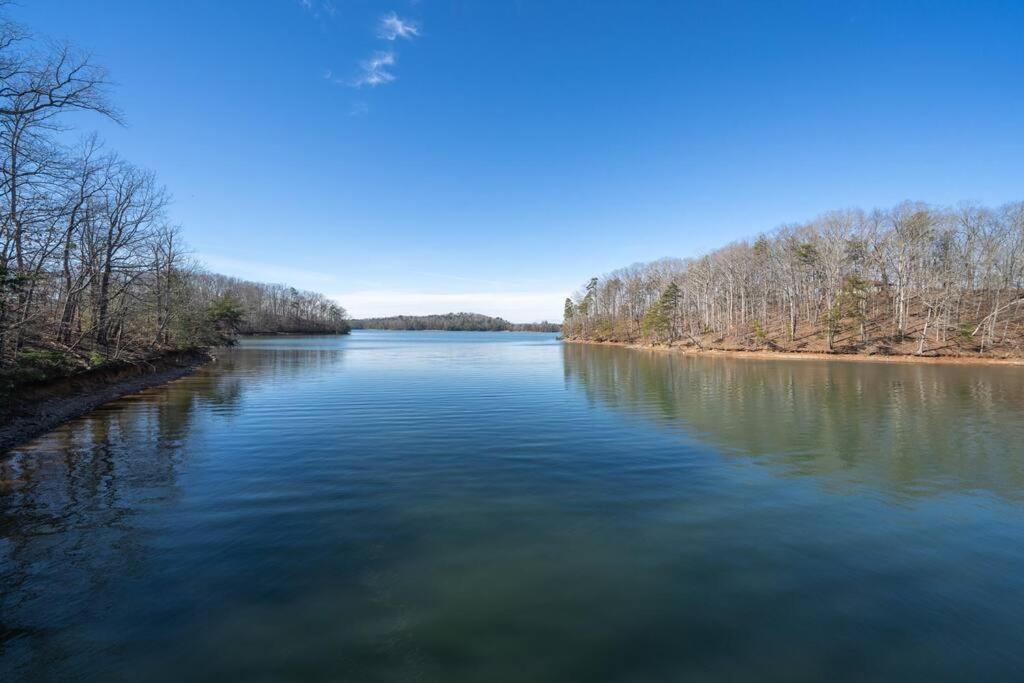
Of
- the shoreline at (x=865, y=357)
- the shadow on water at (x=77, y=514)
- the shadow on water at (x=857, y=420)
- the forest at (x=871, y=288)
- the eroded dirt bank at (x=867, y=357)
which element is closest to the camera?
the shadow on water at (x=77, y=514)

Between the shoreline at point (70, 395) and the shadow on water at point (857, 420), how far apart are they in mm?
20102

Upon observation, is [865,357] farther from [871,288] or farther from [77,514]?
[77,514]

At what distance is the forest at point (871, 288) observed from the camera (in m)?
49.2

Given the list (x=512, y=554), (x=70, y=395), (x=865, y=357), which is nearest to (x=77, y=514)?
(x=512, y=554)

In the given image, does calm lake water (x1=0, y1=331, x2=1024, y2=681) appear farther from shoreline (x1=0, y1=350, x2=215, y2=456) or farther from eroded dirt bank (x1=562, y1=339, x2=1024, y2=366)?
eroded dirt bank (x1=562, y1=339, x2=1024, y2=366)

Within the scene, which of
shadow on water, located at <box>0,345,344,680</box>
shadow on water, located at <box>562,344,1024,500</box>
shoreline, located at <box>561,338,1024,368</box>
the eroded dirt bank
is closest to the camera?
shadow on water, located at <box>0,345,344,680</box>

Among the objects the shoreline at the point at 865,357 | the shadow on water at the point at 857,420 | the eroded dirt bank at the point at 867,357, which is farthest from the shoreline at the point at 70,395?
the eroded dirt bank at the point at 867,357

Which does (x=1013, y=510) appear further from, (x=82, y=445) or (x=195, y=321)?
(x=195, y=321)

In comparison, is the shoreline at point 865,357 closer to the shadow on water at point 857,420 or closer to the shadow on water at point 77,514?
the shadow on water at point 857,420

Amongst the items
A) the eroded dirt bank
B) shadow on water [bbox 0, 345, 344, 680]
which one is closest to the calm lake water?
shadow on water [bbox 0, 345, 344, 680]

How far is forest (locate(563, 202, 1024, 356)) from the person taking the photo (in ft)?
161

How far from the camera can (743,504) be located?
838cm

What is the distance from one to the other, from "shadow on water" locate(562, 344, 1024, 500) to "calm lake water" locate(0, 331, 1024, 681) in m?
0.16

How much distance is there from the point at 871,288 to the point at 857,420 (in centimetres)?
5846
